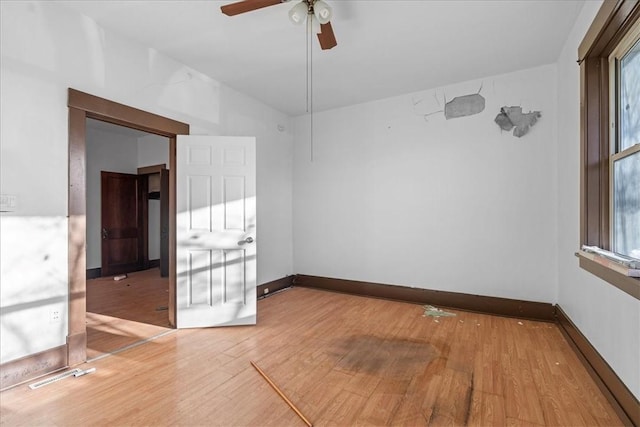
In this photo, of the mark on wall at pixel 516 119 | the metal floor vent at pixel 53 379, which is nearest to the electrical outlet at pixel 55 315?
Result: the metal floor vent at pixel 53 379

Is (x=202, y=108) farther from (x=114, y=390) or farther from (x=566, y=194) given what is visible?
(x=566, y=194)

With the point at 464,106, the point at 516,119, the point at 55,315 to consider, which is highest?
the point at 464,106

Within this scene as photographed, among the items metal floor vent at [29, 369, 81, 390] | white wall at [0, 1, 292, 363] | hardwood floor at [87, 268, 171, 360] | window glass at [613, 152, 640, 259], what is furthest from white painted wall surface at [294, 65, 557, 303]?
metal floor vent at [29, 369, 81, 390]

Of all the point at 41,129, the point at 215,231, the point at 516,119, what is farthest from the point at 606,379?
the point at 41,129

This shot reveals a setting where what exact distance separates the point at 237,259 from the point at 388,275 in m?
2.20

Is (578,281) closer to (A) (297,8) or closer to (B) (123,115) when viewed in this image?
(A) (297,8)

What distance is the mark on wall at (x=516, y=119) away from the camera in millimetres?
3586

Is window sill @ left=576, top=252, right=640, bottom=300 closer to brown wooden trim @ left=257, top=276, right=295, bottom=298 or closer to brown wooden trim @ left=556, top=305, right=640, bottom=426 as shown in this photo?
brown wooden trim @ left=556, top=305, right=640, bottom=426

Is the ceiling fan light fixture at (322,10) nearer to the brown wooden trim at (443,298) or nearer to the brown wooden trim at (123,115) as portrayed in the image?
the brown wooden trim at (123,115)

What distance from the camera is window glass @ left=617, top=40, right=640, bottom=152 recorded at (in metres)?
1.98

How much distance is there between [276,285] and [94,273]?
3.88 m

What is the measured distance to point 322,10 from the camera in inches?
83.4

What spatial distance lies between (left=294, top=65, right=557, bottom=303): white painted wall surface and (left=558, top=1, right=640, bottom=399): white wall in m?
0.26

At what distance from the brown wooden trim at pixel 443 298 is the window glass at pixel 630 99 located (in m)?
2.06
